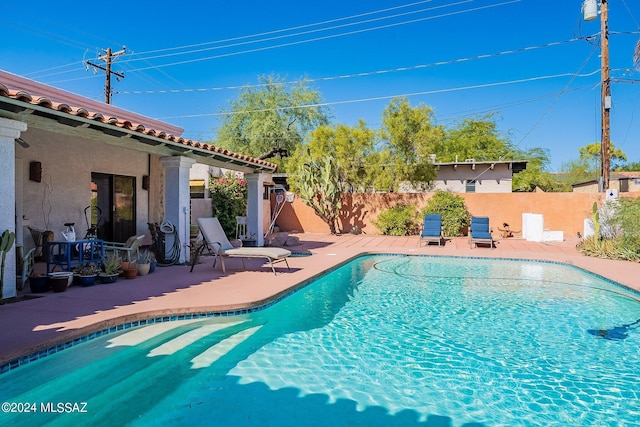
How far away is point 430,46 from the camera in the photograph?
21031mm

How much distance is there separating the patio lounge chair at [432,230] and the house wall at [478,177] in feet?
33.9

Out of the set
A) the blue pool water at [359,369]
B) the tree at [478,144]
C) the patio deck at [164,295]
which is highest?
the tree at [478,144]

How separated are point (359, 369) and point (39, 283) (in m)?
5.22

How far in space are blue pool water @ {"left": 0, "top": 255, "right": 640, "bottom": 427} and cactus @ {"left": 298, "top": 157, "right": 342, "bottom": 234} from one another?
11.8 metres

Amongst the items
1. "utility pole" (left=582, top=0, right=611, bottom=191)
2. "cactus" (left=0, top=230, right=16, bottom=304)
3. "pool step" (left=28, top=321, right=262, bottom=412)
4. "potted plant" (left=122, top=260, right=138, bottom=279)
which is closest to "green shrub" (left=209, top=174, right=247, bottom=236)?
"potted plant" (left=122, top=260, right=138, bottom=279)

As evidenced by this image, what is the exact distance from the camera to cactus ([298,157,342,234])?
19000 mm

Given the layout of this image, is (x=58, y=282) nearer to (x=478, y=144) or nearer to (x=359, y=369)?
(x=359, y=369)

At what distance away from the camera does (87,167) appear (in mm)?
10656

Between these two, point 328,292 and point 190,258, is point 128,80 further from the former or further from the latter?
point 328,292

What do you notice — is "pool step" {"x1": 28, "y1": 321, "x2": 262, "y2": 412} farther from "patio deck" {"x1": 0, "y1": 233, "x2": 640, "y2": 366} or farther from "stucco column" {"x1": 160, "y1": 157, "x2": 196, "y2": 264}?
"stucco column" {"x1": 160, "y1": 157, "x2": 196, "y2": 264}

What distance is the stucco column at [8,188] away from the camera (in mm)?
5770

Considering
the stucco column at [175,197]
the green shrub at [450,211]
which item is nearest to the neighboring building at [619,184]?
the green shrub at [450,211]

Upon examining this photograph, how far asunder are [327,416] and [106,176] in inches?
395

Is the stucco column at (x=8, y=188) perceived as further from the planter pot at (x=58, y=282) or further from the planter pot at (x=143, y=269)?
the planter pot at (x=143, y=269)
